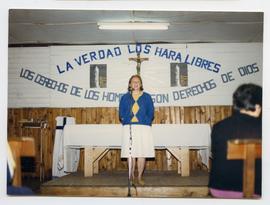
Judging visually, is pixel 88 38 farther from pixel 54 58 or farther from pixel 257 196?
pixel 257 196

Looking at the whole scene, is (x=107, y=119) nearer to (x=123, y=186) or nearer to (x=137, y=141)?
(x=137, y=141)

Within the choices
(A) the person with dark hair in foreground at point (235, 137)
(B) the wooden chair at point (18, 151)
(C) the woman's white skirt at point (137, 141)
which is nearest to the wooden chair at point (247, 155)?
(A) the person with dark hair in foreground at point (235, 137)

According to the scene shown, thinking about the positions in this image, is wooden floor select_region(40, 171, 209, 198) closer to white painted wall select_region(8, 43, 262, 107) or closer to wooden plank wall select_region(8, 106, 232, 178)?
wooden plank wall select_region(8, 106, 232, 178)

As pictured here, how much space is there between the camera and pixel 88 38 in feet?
11.3

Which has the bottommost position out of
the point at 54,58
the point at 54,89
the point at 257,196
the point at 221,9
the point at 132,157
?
the point at 257,196

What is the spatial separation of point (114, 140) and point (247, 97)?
1082 millimetres

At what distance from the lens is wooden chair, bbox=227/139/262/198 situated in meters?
2.60

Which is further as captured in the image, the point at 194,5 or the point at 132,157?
the point at 132,157

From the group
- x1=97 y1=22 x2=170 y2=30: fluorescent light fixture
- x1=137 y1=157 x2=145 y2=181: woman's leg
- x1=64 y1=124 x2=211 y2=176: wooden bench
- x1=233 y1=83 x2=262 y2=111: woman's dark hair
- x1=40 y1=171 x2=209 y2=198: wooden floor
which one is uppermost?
x1=97 y1=22 x2=170 y2=30: fluorescent light fixture

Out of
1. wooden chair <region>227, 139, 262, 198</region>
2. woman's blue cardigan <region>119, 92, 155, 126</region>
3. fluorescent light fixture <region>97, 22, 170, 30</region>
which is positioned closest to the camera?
wooden chair <region>227, 139, 262, 198</region>

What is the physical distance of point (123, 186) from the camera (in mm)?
2863

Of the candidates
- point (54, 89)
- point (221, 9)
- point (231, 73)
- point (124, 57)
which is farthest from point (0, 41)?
point (231, 73)

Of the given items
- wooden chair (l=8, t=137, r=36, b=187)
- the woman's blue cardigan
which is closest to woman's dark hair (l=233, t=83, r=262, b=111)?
the woman's blue cardigan

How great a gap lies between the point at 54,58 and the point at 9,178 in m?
0.96
